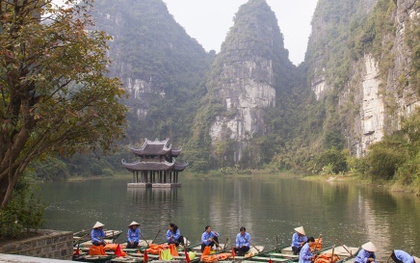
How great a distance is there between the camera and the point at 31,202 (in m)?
9.70

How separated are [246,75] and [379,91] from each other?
182 feet

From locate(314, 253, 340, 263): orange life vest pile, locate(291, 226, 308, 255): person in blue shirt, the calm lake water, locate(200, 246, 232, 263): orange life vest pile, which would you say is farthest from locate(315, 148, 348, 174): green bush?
locate(200, 246, 232, 263): orange life vest pile

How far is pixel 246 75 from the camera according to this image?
11481cm

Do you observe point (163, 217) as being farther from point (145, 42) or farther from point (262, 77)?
point (145, 42)

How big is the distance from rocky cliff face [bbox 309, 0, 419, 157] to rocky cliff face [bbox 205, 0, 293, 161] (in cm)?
2914

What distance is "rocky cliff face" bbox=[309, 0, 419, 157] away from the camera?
5231 centimetres

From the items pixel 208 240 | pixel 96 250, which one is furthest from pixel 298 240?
pixel 96 250

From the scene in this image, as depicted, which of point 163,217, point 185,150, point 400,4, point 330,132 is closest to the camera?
point 163,217

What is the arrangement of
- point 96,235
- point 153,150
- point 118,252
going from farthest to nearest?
1. point 153,150
2. point 96,235
3. point 118,252

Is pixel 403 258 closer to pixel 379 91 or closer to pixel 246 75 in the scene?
pixel 379 91

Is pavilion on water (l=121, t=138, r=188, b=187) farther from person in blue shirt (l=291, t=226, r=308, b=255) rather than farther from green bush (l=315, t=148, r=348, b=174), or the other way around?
person in blue shirt (l=291, t=226, r=308, b=255)

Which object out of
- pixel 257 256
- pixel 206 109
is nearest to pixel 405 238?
pixel 257 256

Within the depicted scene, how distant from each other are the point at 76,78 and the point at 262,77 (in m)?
109

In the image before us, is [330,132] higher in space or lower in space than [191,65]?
lower
